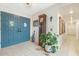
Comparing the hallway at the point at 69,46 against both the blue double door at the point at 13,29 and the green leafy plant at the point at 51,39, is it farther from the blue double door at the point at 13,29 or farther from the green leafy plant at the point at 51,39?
the blue double door at the point at 13,29

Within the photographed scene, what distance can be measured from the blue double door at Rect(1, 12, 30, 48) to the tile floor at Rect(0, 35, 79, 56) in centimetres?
9

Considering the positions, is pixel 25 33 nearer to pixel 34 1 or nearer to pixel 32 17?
pixel 32 17

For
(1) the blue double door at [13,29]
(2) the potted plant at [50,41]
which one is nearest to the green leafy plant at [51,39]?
(2) the potted plant at [50,41]

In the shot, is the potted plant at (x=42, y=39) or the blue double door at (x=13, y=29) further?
the potted plant at (x=42, y=39)

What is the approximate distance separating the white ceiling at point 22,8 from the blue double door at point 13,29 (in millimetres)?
88

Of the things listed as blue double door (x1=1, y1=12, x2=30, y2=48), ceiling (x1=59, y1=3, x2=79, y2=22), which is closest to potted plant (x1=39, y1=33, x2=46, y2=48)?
blue double door (x1=1, y1=12, x2=30, y2=48)

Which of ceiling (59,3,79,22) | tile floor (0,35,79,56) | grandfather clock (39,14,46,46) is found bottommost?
tile floor (0,35,79,56)

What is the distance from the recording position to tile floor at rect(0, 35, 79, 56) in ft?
5.56

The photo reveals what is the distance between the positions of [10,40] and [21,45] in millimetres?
216

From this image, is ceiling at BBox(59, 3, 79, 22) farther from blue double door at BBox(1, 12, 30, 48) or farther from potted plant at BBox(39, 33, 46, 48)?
blue double door at BBox(1, 12, 30, 48)

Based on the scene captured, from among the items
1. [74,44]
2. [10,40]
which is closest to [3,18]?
[10,40]

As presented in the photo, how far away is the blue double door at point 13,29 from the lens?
63.8 inches

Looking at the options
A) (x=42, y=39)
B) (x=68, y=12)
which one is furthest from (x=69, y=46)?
(x=68, y=12)

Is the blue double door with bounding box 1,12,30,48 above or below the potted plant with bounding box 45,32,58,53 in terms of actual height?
above
